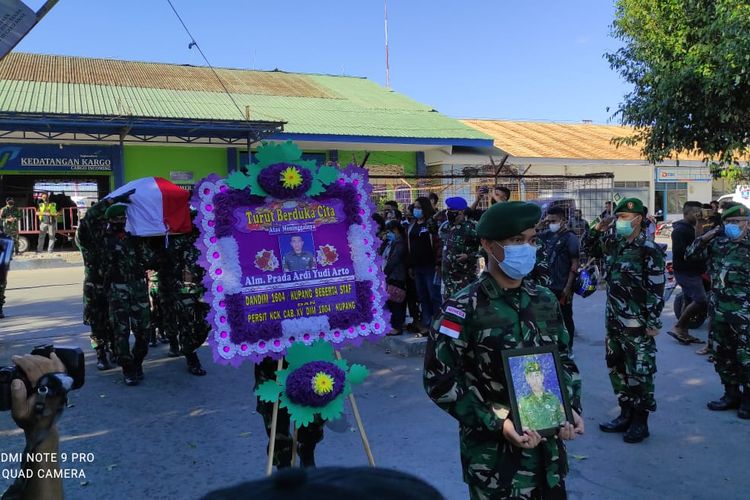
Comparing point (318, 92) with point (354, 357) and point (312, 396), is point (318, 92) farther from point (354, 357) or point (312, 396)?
point (312, 396)

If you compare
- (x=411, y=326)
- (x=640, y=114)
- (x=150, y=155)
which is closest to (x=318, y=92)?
(x=150, y=155)

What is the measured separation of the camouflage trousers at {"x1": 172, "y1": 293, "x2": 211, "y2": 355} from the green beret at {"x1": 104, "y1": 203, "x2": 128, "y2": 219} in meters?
1.09

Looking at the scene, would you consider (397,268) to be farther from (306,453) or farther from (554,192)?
(554,192)

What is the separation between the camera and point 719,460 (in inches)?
164

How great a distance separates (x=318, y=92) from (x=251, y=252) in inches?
899

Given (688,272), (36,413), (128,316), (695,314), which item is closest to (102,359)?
(128,316)

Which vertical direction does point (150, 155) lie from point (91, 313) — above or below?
above

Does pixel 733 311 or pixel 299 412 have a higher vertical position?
pixel 733 311

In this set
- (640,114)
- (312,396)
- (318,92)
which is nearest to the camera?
(312,396)

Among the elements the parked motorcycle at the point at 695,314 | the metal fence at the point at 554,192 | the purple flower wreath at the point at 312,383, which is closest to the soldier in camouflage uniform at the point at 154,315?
the purple flower wreath at the point at 312,383

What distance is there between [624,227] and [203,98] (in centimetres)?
1973

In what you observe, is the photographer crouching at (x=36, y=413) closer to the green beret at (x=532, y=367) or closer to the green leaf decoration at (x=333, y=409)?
the green beret at (x=532, y=367)

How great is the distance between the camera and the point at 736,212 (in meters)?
5.15

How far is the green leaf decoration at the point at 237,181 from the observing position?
11.4 feet
